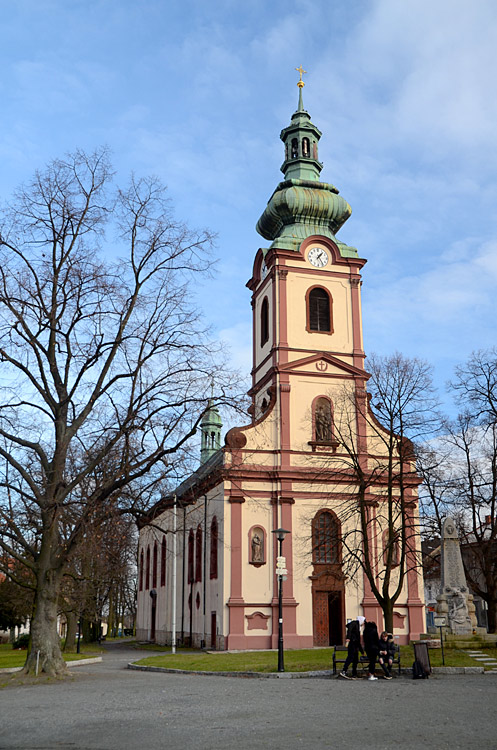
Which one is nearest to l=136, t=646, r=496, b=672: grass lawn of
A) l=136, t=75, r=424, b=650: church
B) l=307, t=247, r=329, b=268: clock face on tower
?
l=136, t=75, r=424, b=650: church

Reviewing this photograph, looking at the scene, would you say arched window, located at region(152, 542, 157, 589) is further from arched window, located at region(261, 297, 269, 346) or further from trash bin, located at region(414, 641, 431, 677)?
trash bin, located at region(414, 641, 431, 677)

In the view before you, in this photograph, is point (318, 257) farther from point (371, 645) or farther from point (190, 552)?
point (371, 645)

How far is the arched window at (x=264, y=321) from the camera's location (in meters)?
40.1

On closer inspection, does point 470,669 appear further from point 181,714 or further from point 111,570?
point 111,570

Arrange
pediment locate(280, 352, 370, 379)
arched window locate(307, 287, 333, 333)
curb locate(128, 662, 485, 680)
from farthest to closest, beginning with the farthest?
arched window locate(307, 287, 333, 333), pediment locate(280, 352, 370, 379), curb locate(128, 662, 485, 680)

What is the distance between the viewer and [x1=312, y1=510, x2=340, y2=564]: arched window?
35.3m

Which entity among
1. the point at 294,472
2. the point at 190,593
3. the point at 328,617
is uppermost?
the point at 294,472

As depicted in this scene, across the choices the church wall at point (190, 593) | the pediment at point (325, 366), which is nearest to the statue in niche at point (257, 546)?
the church wall at point (190, 593)

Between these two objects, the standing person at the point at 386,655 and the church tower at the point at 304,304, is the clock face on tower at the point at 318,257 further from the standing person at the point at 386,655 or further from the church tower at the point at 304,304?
the standing person at the point at 386,655

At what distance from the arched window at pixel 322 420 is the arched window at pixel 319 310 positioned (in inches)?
151

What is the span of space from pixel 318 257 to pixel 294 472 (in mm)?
11693

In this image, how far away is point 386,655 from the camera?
744 inches

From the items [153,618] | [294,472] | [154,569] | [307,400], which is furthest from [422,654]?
[154,569]

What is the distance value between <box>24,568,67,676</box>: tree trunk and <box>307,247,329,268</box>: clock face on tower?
23507 millimetres
